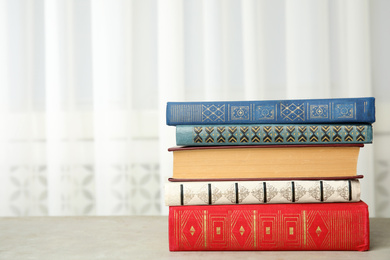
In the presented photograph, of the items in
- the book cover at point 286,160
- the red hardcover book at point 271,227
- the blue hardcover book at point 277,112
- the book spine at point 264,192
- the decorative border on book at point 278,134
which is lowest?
the red hardcover book at point 271,227

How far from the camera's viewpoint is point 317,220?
23.8 inches

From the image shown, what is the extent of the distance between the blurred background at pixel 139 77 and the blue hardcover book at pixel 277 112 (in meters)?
0.47

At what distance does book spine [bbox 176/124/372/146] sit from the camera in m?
0.61

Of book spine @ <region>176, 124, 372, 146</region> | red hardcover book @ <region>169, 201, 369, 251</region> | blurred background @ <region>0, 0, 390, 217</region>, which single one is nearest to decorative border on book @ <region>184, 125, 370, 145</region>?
book spine @ <region>176, 124, 372, 146</region>

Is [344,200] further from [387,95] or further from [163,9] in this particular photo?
[163,9]

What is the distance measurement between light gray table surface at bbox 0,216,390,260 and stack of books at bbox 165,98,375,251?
0.08 feet

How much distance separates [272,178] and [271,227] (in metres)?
0.08

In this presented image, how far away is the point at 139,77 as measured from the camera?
3.75ft

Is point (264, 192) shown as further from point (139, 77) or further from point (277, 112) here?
point (139, 77)

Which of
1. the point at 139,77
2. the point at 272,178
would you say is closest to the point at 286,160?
the point at 272,178

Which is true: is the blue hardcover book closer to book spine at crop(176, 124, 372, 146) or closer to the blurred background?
book spine at crop(176, 124, 372, 146)

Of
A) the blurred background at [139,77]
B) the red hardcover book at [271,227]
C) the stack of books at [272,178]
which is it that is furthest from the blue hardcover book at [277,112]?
the blurred background at [139,77]

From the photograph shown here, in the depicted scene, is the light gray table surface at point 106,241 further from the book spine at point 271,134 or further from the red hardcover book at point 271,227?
the book spine at point 271,134

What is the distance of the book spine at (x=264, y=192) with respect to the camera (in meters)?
0.61
